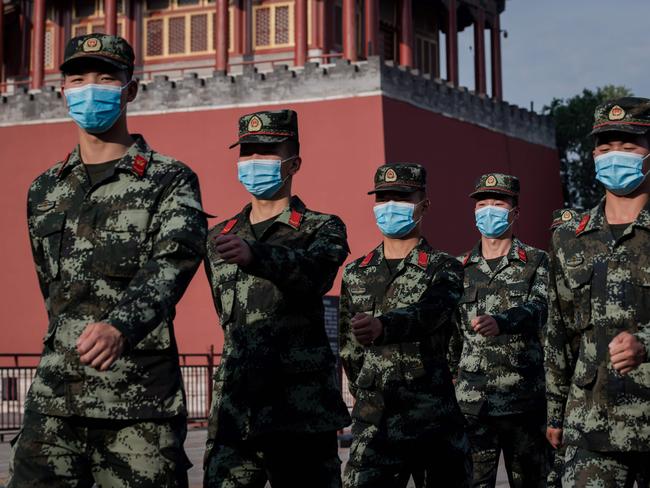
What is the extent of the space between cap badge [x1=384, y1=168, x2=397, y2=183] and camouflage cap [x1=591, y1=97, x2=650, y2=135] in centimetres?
213

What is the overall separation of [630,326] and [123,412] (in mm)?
2173

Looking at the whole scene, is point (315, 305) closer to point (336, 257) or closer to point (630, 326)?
point (336, 257)

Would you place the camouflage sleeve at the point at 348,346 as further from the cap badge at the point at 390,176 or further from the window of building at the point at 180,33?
the window of building at the point at 180,33

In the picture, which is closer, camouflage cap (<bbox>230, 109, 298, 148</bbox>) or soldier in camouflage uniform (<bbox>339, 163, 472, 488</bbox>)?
camouflage cap (<bbox>230, 109, 298, 148</bbox>)

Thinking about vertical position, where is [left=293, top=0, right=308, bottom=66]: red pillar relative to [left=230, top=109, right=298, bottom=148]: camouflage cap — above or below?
above

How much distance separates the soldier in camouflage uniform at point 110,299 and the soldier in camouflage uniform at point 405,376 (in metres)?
2.04

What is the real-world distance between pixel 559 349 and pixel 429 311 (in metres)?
1.22

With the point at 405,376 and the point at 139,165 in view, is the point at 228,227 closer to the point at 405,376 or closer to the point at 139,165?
the point at 405,376

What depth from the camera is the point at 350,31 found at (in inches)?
1096

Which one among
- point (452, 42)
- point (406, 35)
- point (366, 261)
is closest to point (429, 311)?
point (366, 261)

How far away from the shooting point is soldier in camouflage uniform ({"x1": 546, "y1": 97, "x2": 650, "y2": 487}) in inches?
215

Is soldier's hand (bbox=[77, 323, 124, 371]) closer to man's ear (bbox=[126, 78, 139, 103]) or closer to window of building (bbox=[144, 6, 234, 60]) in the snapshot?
man's ear (bbox=[126, 78, 139, 103])

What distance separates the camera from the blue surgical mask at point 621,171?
5715 mm

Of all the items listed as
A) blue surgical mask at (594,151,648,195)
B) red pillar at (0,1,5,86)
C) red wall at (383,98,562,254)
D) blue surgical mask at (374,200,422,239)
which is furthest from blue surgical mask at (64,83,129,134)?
red pillar at (0,1,5,86)
